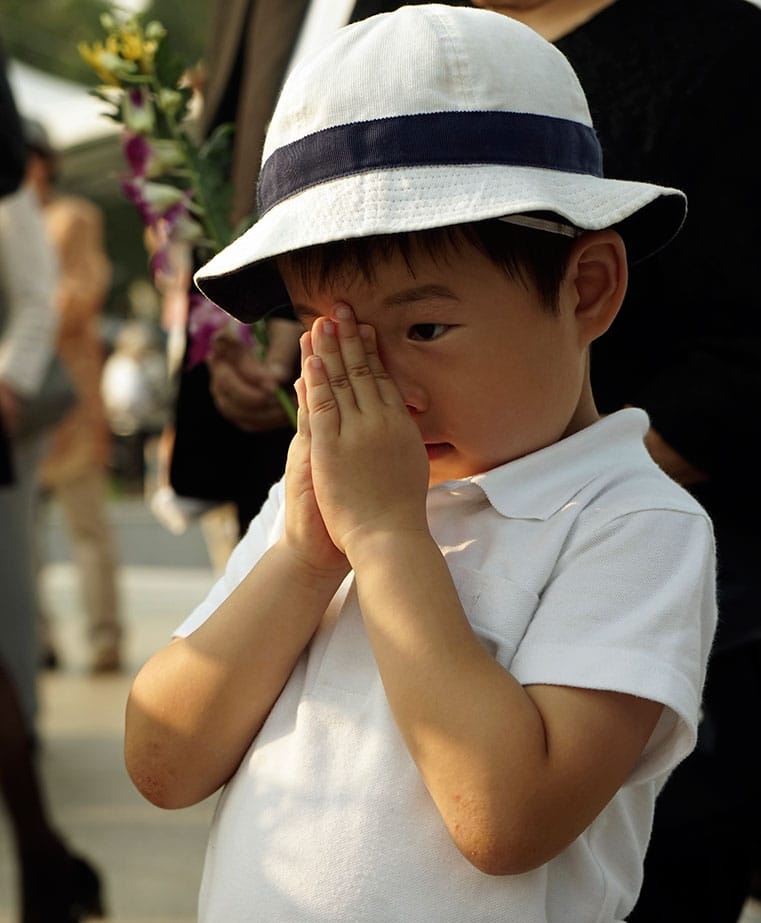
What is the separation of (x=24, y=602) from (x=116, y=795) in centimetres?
65

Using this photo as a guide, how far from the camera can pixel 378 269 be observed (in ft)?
4.67

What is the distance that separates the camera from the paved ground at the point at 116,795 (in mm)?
3797

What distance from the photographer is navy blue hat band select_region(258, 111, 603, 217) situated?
1422mm

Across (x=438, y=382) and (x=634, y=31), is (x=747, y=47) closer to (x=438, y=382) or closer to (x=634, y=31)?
(x=634, y=31)

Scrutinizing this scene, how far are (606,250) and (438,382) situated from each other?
226 mm

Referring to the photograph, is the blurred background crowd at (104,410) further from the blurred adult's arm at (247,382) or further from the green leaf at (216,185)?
the green leaf at (216,185)

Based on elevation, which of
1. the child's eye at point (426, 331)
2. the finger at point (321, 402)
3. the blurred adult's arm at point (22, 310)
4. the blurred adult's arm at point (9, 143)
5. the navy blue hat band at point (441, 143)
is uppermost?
the navy blue hat band at point (441, 143)

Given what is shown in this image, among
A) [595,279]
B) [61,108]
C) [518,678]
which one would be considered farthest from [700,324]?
[61,108]

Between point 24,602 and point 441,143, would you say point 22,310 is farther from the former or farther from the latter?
point 441,143


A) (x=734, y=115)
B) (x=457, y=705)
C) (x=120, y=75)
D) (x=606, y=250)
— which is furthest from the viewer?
(x=120, y=75)

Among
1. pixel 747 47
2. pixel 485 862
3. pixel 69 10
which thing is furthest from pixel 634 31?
pixel 69 10

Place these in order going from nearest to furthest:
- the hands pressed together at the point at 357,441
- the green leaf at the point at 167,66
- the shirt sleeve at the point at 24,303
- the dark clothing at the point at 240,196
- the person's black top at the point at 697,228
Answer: the hands pressed together at the point at 357,441 < the person's black top at the point at 697,228 < the green leaf at the point at 167,66 < the dark clothing at the point at 240,196 < the shirt sleeve at the point at 24,303

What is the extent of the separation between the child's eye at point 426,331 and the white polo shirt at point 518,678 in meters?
0.16

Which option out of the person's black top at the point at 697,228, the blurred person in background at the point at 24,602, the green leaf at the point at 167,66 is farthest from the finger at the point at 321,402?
the blurred person in background at the point at 24,602
